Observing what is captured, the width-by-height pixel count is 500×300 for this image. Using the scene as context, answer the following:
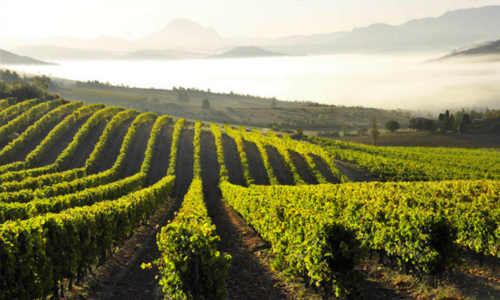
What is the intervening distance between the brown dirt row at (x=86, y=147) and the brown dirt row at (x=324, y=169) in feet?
118

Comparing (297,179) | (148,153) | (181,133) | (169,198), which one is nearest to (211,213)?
(169,198)

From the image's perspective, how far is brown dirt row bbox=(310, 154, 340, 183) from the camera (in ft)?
189

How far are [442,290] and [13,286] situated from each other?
1494 centimetres

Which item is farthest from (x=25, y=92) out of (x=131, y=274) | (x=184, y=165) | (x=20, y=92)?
(x=131, y=274)

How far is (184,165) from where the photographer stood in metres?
67.4

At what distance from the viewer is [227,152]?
241 ft

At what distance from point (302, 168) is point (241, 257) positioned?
4065 cm

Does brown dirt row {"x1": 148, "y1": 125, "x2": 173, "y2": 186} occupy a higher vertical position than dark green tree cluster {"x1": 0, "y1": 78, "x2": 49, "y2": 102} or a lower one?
lower

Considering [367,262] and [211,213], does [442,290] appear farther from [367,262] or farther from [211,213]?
[211,213]

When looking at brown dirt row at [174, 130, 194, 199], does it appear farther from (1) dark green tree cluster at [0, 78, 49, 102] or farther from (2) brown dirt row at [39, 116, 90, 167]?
(1) dark green tree cluster at [0, 78, 49, 102]

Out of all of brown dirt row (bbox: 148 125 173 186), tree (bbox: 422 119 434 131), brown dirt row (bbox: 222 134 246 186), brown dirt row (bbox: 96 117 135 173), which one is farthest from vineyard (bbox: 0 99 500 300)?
tree (bbox: 422 119 434 131)

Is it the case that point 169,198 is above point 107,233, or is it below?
below

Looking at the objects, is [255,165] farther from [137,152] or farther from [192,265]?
[192,265]

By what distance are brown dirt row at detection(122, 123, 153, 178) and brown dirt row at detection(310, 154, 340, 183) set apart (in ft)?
91.5
